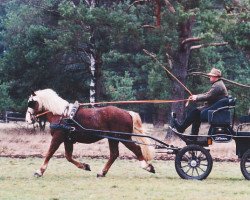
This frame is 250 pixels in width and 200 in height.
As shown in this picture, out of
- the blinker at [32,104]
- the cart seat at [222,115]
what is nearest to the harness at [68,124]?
the blinker at [32,104]

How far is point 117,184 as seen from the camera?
12.7 metres

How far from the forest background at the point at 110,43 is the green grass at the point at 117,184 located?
→ 10274mm

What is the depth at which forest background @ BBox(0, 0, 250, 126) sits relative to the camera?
26.3 metres

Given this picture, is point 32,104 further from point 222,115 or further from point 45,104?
point 222,115

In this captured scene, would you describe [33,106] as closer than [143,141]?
No

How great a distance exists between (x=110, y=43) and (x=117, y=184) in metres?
19.5

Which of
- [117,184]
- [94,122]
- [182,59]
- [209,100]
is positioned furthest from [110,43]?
[117,184]

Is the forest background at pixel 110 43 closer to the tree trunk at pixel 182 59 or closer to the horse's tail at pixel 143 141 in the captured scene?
the tree trunk at pixel 182 59

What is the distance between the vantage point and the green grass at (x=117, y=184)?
10875 mm

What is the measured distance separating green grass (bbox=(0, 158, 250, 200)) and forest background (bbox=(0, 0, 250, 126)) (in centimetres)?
1027

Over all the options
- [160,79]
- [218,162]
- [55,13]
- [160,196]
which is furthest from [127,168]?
[160,79]

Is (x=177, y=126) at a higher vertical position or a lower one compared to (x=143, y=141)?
higher

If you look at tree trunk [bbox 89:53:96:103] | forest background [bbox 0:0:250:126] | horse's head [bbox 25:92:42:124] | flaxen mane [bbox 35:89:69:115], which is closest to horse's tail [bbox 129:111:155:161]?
flaxen mane [bbox 35:89:69:115]

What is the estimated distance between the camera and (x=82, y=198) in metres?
10.5
